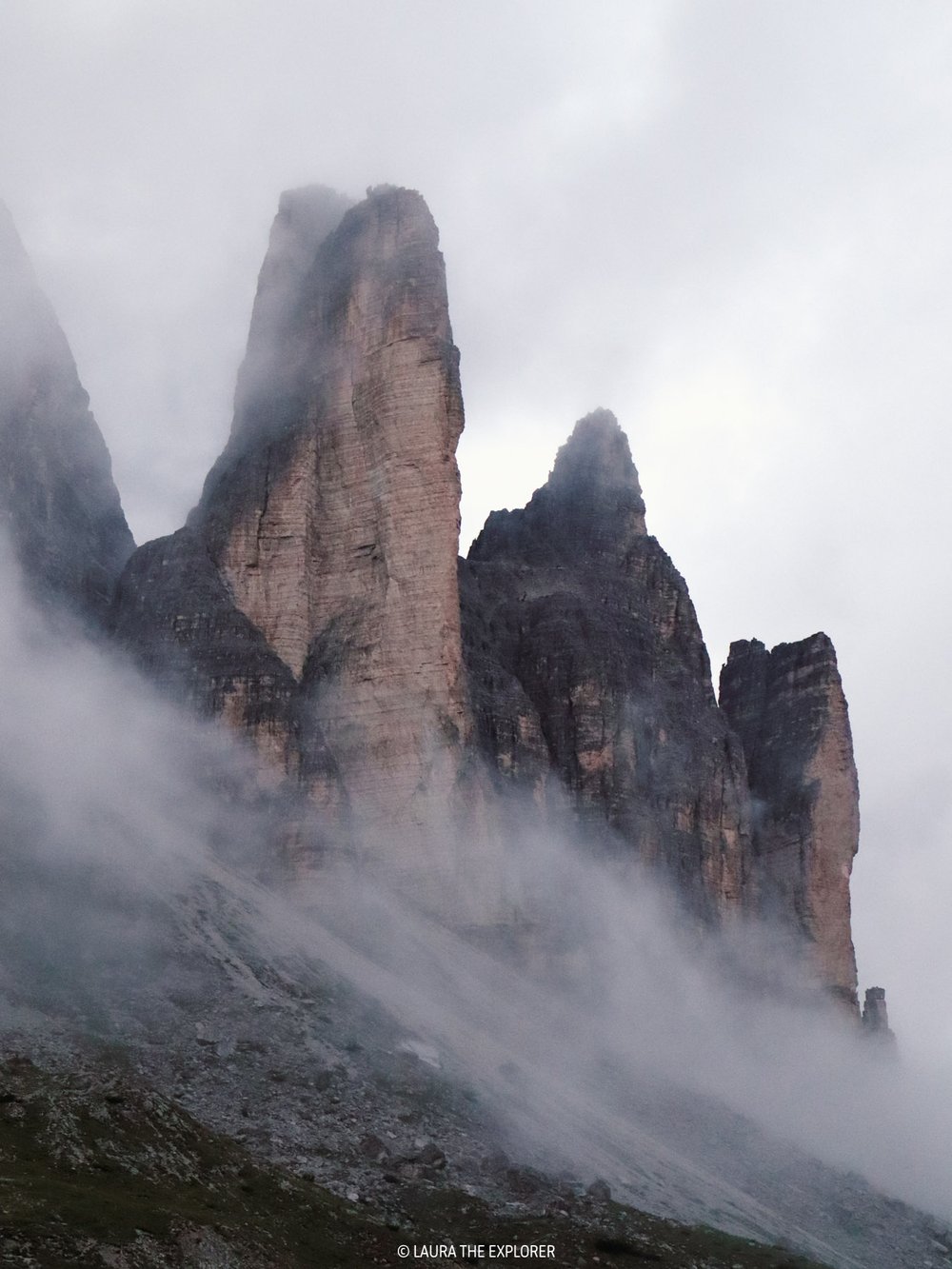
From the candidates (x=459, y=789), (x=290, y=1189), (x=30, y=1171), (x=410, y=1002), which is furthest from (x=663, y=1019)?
(x=30, y=1171)

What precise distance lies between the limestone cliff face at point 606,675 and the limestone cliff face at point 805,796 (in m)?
3.19

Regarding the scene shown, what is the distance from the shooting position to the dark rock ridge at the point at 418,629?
76250mm

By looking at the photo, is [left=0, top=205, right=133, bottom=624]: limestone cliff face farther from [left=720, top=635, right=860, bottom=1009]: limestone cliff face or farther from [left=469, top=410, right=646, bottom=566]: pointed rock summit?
[left=720, top=635, right=860, bottom=1009]: limestone cliff face

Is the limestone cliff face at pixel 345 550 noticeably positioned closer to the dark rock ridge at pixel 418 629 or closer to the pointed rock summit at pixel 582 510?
the dark rock ridge at pixel 418 629

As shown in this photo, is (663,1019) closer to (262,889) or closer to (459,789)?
(459,789)

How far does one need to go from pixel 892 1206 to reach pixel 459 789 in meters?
23.8

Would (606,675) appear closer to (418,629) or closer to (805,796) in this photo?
(418,629)

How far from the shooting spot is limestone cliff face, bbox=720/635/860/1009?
313 ft

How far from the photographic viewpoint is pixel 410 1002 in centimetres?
6456

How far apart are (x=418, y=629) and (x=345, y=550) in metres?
6.00

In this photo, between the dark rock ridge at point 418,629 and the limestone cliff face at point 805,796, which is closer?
the dark rock ridge at point 418,629

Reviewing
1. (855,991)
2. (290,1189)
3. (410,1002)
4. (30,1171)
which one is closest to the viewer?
(30,1171)

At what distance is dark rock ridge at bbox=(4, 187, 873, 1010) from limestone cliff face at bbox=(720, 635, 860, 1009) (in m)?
0.16

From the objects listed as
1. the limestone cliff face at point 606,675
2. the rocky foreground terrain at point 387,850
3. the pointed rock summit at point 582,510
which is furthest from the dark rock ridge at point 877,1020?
the pointed rock summit at point 582,510
